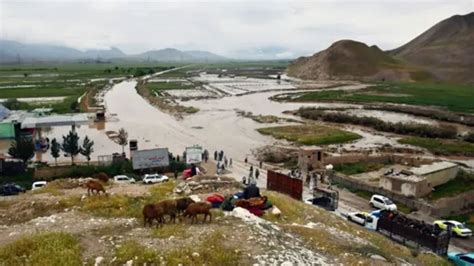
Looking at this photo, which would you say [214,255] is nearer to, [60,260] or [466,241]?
[60,260]

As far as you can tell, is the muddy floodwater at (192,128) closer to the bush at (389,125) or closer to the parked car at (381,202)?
the bush at (389,125)

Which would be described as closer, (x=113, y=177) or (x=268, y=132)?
(x=113, y=177)

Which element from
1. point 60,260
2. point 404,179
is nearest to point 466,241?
point 404,179

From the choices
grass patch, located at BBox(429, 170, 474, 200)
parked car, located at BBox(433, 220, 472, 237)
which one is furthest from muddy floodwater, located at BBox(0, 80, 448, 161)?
parked car, located at BBox(433, 220, 472, 237)

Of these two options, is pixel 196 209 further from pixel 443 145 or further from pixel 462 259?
pixel 443 145

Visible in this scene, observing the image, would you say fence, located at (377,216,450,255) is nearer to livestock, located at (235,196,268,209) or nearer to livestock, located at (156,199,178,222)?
livestock, located at (235,196,268,209)

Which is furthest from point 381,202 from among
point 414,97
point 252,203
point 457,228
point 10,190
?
point 414,97
